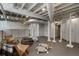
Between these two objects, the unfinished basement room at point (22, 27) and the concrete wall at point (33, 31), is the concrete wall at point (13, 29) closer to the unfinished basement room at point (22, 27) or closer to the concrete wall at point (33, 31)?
the unfinished basement room at point (22, 27)

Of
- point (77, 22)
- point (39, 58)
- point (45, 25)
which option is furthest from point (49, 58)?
point (45, 25)

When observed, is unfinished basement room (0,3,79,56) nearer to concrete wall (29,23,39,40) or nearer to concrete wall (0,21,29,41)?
concrete wall (0,21,29,41)

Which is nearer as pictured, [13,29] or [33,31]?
[13,29]

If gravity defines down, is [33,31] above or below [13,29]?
below

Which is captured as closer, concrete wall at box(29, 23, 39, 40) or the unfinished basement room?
the unfinished basement room

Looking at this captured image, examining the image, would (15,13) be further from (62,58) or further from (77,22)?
(77,22)

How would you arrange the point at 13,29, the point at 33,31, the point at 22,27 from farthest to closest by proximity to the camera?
the point at 33,31 < the point at 22,27 < the point at 13,29

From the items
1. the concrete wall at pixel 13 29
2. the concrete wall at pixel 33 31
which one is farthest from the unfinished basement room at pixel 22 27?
the concrete wall at pixel 33 31

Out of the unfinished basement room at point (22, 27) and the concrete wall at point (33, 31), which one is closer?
A: the unfinished basement room at point (22, 27)

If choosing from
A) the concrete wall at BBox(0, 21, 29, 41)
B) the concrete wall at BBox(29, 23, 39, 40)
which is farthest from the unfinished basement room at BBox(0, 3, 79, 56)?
the concrete wall at BBox(29, 23, 39, 40)

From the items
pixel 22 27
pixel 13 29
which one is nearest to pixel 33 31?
pixel 22 27

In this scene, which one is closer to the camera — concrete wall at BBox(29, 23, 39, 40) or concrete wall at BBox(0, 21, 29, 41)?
concrete wall at BBox(0, 21, 29, 41)

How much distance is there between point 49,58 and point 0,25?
176 centimetres

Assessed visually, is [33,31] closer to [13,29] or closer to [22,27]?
[22,27]
